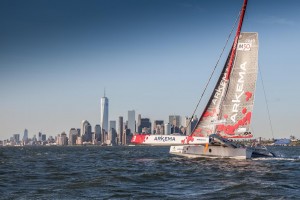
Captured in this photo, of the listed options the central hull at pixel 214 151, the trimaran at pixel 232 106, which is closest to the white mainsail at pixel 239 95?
the trimaran at pixel 232 106

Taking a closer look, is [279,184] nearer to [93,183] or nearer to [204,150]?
[93,183]

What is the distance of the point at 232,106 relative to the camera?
45.9 meters

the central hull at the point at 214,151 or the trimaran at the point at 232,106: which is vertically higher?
the trimaran at the point at 232,106

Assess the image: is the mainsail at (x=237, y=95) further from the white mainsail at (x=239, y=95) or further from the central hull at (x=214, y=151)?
the central hull at (x=214, y=151)

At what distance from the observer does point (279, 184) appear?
21859mm

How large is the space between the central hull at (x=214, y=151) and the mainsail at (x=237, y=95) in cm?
223

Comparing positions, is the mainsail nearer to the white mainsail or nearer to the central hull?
the white mainsail

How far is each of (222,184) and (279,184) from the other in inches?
112

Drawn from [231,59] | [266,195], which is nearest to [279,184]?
[266,195]

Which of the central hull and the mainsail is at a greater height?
the mainsail

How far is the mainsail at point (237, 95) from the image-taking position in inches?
1799

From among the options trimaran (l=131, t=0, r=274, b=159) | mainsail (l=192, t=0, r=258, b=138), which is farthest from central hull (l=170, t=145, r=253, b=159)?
mainsail (l=192, t=0, r=258, b=138)

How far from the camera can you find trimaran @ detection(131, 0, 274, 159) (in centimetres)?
4512

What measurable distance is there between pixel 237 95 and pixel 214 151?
6.53 meters
